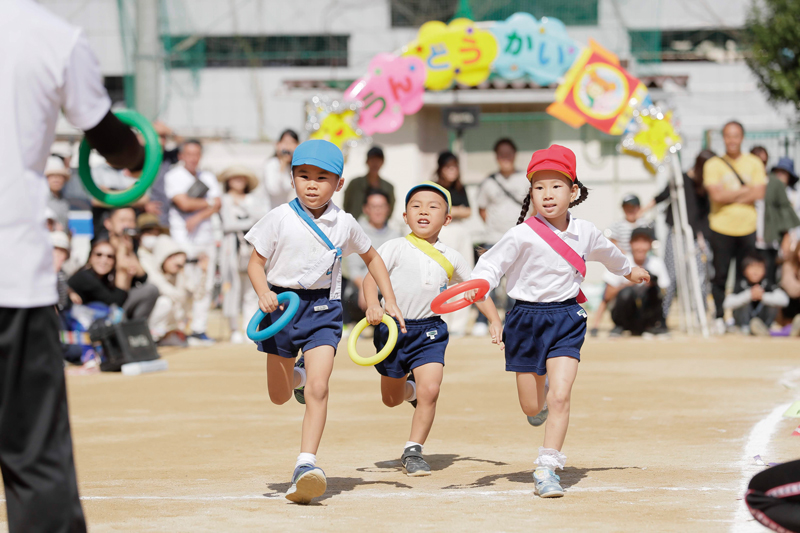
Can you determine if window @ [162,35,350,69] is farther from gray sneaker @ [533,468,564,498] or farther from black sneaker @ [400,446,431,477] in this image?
gray sneaker @ [533,468,564,498]

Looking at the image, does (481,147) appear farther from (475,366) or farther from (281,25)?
(281,25)

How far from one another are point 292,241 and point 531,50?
26.6ft

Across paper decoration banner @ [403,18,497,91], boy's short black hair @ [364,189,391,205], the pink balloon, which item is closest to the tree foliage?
paper decoration banner @ [403,18,497,91]

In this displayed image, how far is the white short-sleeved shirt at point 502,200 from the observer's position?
492 inches

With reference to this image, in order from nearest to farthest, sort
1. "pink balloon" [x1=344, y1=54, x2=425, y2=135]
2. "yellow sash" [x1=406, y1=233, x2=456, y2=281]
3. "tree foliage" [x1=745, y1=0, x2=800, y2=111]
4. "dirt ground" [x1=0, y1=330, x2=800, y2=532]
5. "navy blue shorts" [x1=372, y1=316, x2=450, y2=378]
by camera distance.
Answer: "dirt ground" [x1=0, y1=330, x2=800, y2=532], "navy blue shorts" [x1=372, y1=316, x2=450, y2=378], "yellow sash" [x1=406, y1=233, x2=456, y2=281], "pink balloon" [x1=344, y1=54, x2=425, y2=135], "tree foliage" [x1=745, y1=0, x2=800, y2=111]

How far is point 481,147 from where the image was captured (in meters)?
19.0

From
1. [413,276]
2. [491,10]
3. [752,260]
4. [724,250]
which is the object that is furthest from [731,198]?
[413,276]

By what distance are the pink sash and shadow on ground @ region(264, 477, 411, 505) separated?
1372mm

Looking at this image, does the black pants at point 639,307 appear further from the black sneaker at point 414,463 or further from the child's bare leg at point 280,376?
the child's bare leg at point 280,376

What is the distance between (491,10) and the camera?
1805cm

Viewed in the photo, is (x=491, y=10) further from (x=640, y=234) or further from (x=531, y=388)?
(x=531, y=388)

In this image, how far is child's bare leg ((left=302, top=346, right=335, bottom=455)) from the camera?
5004mm

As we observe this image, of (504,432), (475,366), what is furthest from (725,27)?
(504,432)

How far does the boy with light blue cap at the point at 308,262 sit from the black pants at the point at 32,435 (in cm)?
207
